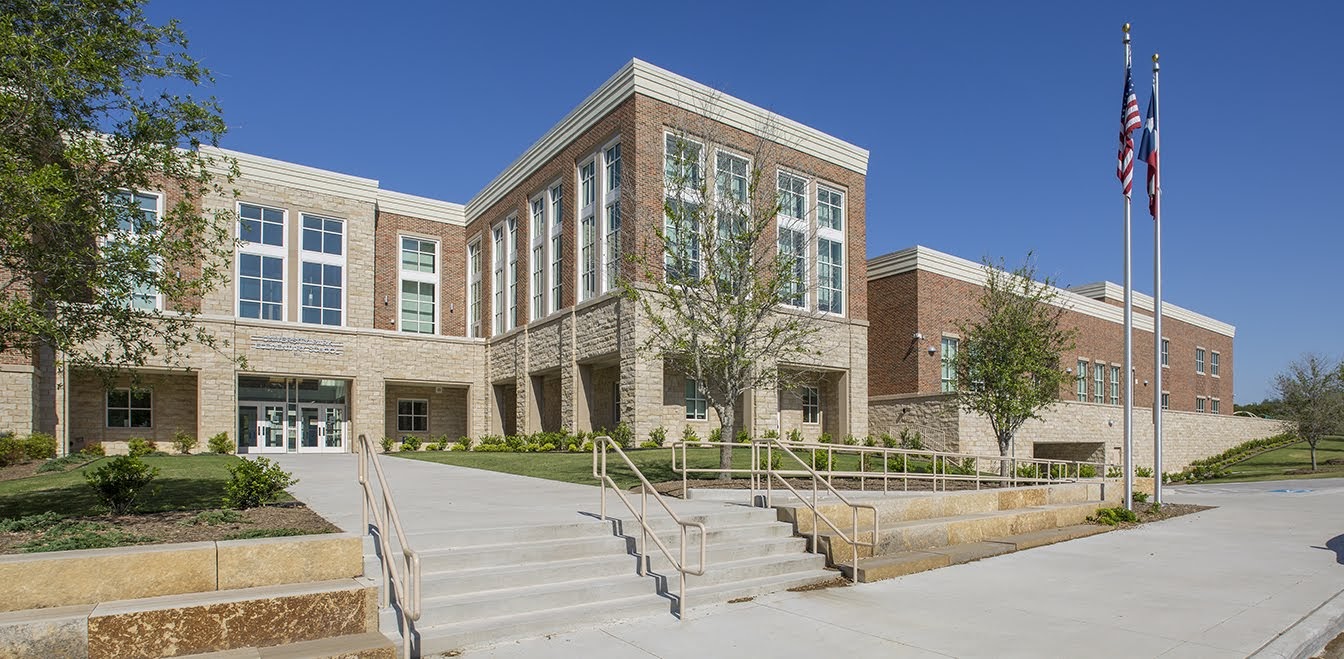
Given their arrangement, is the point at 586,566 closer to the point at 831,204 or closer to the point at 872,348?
the point at 831,204

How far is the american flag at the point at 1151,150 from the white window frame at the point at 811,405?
48.7ft

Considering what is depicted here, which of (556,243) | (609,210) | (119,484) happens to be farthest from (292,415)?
(119,484)

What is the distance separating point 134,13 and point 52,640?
6.95 metres

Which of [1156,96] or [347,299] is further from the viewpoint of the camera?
[347,299]

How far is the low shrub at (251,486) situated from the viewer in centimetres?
948

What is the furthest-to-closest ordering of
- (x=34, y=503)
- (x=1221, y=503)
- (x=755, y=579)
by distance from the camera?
(x=1221, y=503) → (x=34, y=503) → (x=755, y=579)

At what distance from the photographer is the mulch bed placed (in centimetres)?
731

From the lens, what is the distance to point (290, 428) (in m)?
31.0

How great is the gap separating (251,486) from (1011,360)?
18.5 m

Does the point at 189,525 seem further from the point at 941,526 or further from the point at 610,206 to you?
the point at 610,206

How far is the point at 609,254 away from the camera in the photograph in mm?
26562

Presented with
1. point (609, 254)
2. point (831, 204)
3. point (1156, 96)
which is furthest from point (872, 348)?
point (1156, 96)

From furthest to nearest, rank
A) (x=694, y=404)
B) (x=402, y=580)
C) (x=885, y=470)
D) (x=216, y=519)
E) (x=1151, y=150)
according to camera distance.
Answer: (x=694, y=404), (x=1151, y=150), (x=885, y=470), (x=216, y=519), (x=402, y=580)

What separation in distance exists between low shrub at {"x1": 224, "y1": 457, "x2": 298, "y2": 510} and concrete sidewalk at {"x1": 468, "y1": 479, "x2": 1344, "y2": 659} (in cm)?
474
